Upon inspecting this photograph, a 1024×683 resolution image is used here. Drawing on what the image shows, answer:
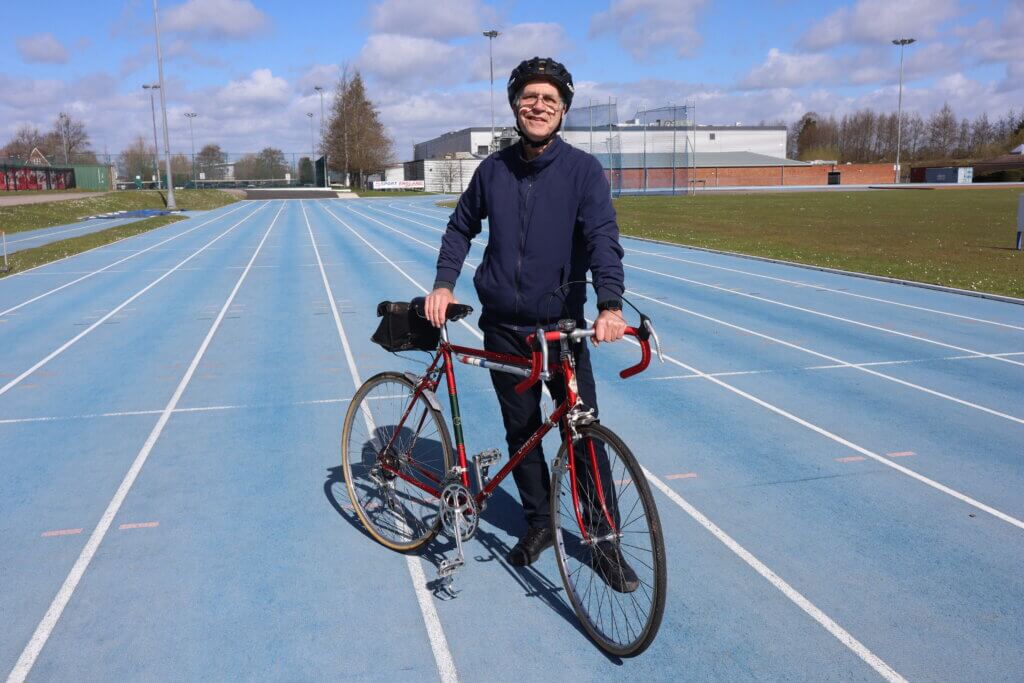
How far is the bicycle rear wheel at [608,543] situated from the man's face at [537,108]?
47.3 inches

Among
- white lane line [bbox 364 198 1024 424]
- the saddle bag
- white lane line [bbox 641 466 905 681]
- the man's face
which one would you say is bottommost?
white lane line [bbox 641 466 905 681]

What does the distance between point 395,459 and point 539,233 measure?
140 cm

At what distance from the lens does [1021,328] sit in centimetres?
916


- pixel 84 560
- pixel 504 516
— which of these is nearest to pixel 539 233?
pixel 504 516

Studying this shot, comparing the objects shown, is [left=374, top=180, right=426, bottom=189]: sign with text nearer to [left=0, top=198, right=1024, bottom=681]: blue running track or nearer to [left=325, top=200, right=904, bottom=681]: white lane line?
[left=0, top=198, right=1024, bottom=681]: blue running track

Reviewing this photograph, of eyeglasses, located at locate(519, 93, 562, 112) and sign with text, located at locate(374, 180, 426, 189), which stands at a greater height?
sign with text, located at locate(374, 180, 426, 189)

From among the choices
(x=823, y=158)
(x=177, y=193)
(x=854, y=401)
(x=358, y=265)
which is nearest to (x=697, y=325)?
(x=854, y=401)

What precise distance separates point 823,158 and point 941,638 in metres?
104

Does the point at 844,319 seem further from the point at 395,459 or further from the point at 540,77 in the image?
the point at 540,77

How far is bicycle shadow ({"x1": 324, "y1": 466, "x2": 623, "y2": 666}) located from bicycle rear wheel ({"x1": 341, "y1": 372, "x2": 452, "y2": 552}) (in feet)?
0.38

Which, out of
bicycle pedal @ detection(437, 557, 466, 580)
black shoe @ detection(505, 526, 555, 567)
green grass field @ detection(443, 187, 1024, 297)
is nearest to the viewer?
bicycle pedal @ detection(437, 557, 466, 580)

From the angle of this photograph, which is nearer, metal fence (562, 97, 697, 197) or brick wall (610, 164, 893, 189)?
metal fence (562, 97, 697, 197)

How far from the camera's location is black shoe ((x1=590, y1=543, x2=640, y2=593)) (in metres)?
3.13

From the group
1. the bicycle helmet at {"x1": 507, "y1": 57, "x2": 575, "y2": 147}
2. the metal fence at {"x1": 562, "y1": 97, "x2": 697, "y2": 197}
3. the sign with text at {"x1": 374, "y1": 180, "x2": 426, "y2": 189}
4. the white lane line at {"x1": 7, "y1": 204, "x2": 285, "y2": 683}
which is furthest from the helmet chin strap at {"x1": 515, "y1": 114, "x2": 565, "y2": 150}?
the sign with text at {"x1": 374, "y1": 180, "x2": 426, "y2": 189}
